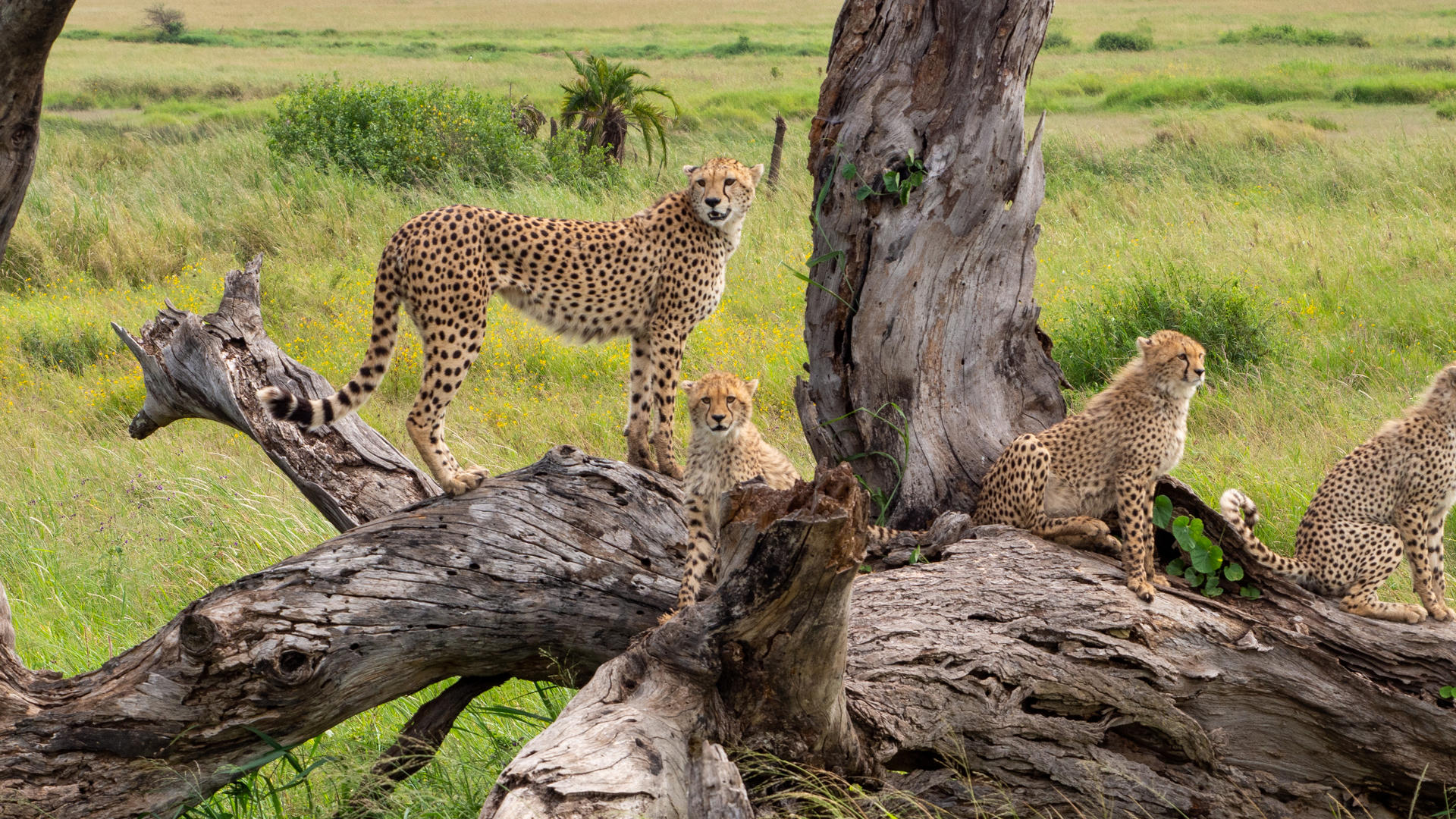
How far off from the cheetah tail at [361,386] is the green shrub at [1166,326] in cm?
444

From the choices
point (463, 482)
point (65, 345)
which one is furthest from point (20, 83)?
point (65, 345)

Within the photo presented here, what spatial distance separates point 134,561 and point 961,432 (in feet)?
12.6

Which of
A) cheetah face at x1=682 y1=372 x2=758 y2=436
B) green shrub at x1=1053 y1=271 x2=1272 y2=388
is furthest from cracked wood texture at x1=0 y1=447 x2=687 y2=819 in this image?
green shrub at x1=1053 y1=271 x2=1272 y2=388

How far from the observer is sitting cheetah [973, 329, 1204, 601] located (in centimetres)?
369

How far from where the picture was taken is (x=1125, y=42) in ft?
126

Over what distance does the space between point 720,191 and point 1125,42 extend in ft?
124

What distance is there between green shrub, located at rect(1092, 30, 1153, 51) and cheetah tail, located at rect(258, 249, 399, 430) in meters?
38.2

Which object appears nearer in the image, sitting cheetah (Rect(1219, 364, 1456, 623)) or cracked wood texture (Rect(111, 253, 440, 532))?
sitting cheetah (Rect(1219, 364, 1456, 623))

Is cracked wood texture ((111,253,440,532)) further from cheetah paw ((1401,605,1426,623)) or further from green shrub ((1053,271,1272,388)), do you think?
green shrub ((1053,271,1272,388))

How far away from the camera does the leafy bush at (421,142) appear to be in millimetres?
12477

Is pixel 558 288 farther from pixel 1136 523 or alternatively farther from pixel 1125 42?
pixel 1125 42

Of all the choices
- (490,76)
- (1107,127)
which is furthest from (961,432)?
(490,76)

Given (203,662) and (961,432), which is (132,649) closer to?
(203,662)

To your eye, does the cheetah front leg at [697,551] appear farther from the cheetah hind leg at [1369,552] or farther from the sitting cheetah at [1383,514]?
the cheetah hind leg at [1369,552]
